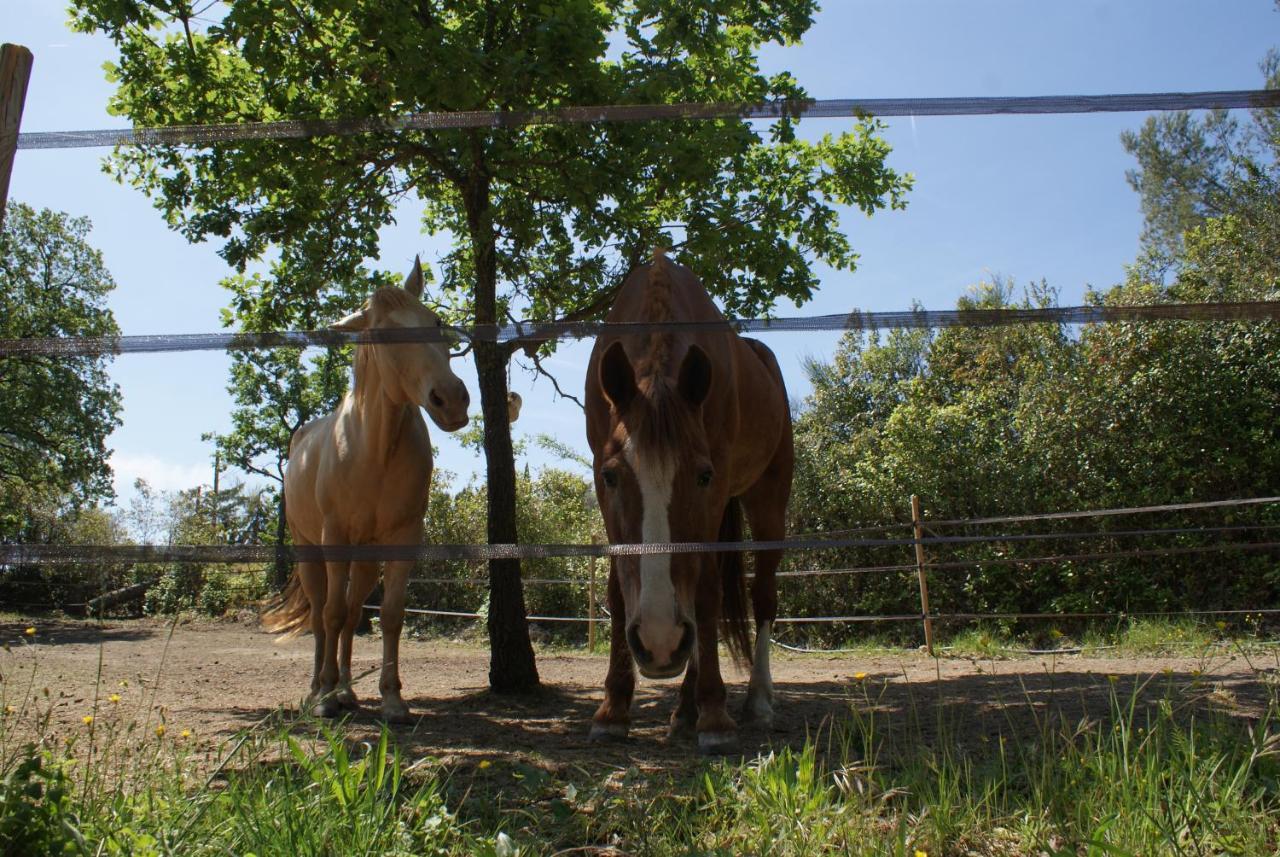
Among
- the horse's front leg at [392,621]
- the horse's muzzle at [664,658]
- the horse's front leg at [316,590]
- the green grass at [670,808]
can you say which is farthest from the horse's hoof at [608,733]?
the horse's front leg at [316,590]

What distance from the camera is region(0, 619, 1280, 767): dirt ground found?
11.4 feet

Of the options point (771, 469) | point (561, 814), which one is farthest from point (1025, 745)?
point (771, 469)

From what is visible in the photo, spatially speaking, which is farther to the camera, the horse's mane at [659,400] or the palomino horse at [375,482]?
the palomino horse at [375,482]

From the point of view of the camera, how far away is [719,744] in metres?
3.36

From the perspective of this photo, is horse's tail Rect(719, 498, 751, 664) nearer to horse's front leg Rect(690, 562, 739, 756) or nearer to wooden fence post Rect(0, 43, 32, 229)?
horse's front leg Rect(690, 562, 739, 756)

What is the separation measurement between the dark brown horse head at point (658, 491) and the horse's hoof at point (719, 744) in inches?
28.4

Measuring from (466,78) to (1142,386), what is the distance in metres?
9.11

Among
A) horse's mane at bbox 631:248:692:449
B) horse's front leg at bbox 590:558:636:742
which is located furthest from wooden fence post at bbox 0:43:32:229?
horse's front leg at bbox 590:558:636:742

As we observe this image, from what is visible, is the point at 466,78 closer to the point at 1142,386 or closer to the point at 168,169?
the point at 168,169

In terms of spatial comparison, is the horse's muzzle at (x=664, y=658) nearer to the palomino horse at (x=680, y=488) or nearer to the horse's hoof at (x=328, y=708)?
the palomino horse at (x=680, y=488)

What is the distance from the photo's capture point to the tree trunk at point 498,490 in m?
5.82

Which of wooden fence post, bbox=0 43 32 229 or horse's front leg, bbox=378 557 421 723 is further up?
wooden fence post, bbox=0 43 32 229

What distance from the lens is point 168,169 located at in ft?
20.1

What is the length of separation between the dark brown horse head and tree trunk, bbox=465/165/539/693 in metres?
2.70
